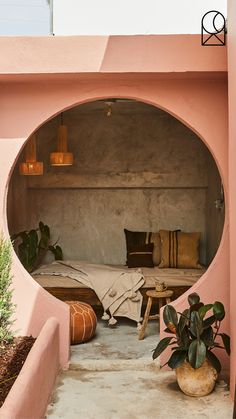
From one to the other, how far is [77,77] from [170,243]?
4.06m

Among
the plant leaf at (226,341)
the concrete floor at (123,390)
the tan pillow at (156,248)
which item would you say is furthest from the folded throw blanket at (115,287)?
the plant leaf at (226,341)

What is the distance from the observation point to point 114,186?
10.0 metres

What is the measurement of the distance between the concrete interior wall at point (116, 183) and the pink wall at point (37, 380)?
164 inches

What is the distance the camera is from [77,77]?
6176 mm

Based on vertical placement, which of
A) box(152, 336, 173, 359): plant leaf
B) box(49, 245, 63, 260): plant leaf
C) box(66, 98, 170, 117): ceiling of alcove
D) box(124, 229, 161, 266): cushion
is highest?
box(66, 98, 170, 117): ceiling of alcove

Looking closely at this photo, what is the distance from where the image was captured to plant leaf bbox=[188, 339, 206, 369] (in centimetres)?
522

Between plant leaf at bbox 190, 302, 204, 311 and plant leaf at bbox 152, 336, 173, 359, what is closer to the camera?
plant leaf at bbox 152, 336, 173, 359

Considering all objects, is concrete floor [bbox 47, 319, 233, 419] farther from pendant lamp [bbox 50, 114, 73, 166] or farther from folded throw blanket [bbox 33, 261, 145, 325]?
pendant lamp [bbox 50, 114, 73, 166]

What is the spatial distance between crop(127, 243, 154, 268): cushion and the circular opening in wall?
0.45 meters

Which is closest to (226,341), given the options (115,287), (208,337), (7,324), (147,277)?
(208,337)

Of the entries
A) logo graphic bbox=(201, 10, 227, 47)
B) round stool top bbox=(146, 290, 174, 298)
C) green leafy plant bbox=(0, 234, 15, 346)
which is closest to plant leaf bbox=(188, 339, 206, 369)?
round stool top bbox=(146, 290, 174, 298)

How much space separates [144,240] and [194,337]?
14.0 ft

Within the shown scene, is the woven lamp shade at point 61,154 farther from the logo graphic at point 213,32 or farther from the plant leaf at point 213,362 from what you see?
the plant leaf at point 213,362

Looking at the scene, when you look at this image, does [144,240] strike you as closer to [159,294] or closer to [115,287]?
[115,287]
